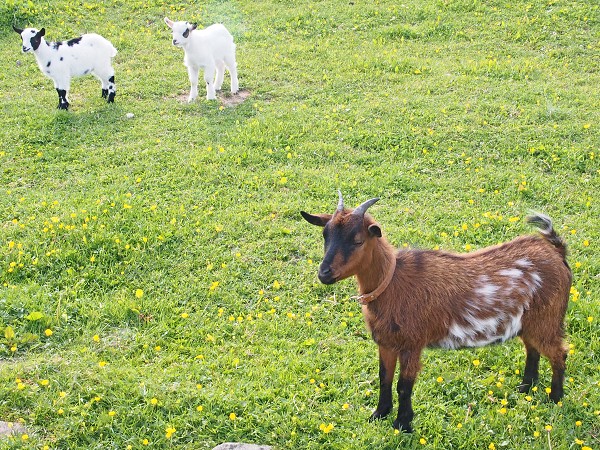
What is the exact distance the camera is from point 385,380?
16.2ft

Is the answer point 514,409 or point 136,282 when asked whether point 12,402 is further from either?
point 514,409

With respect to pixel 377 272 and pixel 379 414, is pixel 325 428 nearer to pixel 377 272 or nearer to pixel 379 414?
pixel 379 414

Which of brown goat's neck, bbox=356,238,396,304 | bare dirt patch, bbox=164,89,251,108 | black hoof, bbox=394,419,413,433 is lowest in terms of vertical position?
black hoof, bbox=394,419,413,433

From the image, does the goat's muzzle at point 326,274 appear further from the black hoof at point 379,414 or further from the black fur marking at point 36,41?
the black fur marking at point 36,41

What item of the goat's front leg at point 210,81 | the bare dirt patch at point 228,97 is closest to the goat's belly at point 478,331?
the bare dirt patch at point 228,97

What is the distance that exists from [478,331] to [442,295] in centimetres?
41

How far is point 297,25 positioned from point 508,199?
8244mm

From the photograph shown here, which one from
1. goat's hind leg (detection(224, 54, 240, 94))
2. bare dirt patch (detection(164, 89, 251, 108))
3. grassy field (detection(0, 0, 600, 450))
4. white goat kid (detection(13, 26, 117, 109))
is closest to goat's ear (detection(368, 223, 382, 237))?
grassy field (detection(0, 0, 600, 450))

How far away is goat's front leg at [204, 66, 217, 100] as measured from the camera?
11.1 meters

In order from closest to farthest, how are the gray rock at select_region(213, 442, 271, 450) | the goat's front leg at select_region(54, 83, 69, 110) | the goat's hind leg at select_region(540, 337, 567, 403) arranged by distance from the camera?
the gray rock at select_region(213, 442, 271, 450) < the goat's hind leg at select_region(540, 337, 567, 403) < the goat's front leg at select_region(54, 83, 69, 110)

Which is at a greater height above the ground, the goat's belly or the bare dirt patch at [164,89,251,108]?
the bare dirt patch at [164,89,251,108]

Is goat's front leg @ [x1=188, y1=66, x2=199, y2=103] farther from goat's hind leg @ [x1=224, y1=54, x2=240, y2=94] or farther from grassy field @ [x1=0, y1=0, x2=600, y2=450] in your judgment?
goat's hind leg @ [x1=224, y1=54, x2=240, y2=94]

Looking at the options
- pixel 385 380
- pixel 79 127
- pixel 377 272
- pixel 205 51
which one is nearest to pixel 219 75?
pixel 205 51

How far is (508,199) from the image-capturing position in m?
8.08
